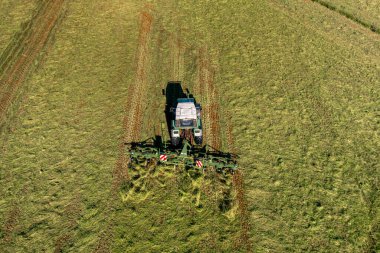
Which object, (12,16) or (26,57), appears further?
(12,16)

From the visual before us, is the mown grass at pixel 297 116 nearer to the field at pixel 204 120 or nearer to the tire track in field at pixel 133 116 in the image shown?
the field at pixel 204 120

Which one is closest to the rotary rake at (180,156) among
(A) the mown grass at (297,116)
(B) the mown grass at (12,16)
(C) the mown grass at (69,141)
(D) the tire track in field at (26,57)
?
(A) the mown grass at (297,116)

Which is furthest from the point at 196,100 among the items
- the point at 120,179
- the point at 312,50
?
the point at 312,50

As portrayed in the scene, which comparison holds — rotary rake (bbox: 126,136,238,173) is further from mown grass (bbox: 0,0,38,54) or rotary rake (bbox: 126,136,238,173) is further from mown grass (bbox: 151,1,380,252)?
mown grass (bbox: 0,0,38,54)

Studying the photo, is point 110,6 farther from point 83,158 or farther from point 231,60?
point 83,158

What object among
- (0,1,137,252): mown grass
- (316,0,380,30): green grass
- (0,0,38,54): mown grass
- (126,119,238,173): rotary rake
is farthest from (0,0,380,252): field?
(126,119,238,173): rotary rake

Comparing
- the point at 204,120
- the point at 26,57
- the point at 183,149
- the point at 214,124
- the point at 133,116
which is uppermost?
the point at 26,57

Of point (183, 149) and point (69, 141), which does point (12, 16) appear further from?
point (183, 149)

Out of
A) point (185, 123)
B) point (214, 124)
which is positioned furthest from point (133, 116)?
point (214, 124)
